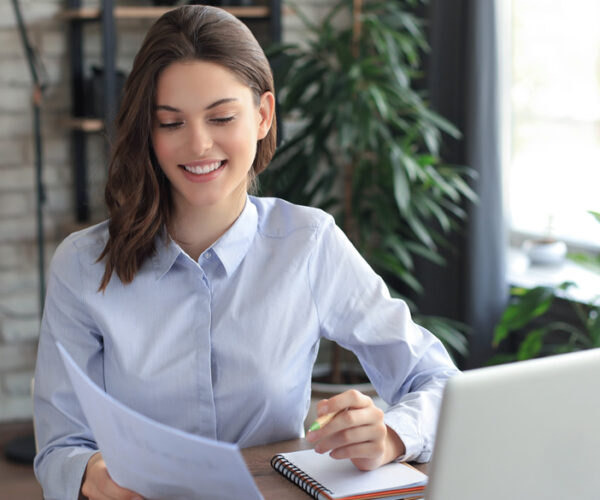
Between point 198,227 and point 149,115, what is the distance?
22 centimetres

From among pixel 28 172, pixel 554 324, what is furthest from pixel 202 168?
pixel 28 172

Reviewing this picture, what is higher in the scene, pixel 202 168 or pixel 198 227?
pixel 202 168

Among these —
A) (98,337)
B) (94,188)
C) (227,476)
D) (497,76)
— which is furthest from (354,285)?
(94,188)

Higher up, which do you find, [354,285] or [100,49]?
[100,49]

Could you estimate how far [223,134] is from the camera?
136cm

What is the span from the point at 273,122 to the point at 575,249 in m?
1.89

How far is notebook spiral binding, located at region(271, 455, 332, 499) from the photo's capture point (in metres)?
1.13

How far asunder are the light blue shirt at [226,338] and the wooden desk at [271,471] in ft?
0.25

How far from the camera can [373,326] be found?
57.9 inches

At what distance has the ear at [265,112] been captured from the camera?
1.47m

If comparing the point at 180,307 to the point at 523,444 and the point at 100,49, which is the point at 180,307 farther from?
the point at 100,49

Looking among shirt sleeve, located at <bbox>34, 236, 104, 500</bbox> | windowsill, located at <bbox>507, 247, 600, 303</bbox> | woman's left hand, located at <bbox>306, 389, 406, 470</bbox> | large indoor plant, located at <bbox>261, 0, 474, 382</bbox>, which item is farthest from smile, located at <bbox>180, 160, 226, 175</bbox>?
windowsill, located at <bbox>507, 247, 600, 303</bbox>

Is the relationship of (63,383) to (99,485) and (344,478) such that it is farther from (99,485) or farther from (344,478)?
(344,478)

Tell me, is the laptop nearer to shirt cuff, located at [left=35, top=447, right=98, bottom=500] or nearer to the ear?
shirt cuff, located at [left=35, top=447, right=98, bottom=500]
